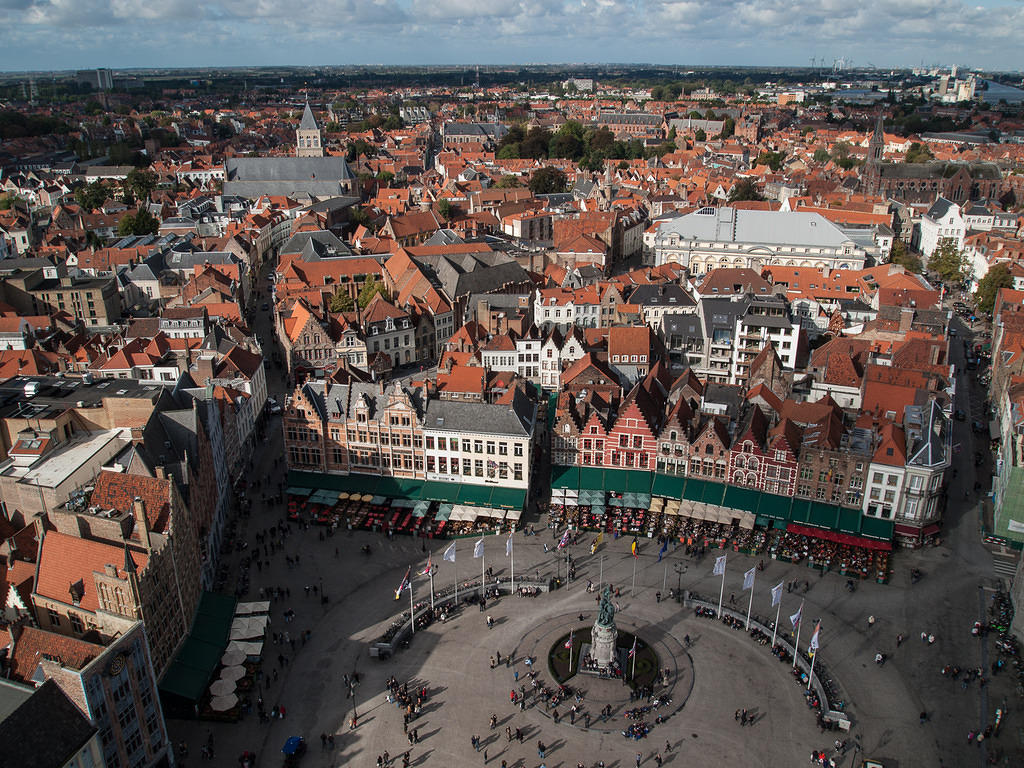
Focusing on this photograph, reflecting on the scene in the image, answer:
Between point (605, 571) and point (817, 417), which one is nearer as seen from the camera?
point (605, 571)

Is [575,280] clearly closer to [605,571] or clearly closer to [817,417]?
[817,417]

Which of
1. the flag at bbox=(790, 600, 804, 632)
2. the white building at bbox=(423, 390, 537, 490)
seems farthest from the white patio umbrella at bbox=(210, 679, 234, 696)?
the flag at bbox=(790, 600, 804, 632)

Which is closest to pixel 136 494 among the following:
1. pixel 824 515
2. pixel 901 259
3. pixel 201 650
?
pixel 201 650

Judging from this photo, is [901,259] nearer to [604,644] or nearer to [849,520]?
[849,520]

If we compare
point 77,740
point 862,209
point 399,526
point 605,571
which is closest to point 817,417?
point 605,571

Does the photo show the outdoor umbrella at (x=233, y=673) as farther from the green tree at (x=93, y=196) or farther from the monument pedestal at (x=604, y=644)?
the green tree at (x=93, y=196)
